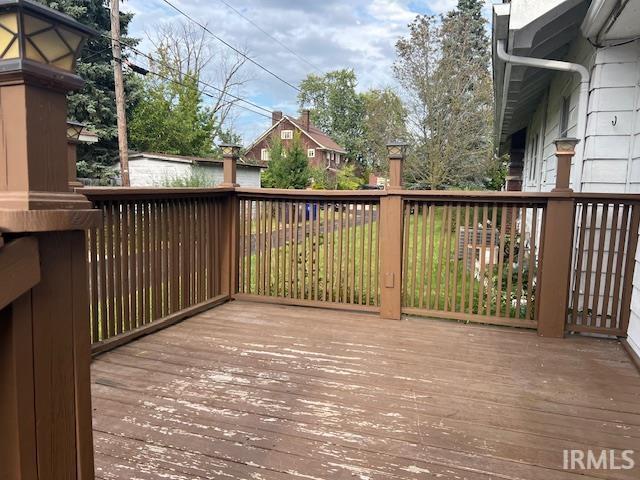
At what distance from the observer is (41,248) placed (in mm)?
893

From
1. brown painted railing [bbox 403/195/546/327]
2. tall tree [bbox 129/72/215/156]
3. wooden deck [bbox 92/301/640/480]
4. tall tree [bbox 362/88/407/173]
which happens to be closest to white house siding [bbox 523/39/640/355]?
brown painted railing [bbox 403/195/546/327]

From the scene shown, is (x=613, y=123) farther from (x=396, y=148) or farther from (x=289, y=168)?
(x=289, y=168)

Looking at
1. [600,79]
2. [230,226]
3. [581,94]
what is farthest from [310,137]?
[600,79]

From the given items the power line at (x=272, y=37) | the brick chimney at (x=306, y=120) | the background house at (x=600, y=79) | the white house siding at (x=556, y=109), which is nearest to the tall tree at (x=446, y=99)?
the white house siding at (x=556, y=109)

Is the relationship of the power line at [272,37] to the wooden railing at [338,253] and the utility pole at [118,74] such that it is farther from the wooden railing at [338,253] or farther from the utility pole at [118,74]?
the wooden railing at [338,253]

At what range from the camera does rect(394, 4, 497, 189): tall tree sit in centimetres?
1343

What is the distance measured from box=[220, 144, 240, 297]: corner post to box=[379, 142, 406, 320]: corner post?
1441 millimetres

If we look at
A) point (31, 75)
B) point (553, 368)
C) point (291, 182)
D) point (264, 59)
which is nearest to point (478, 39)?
point (291, 182)

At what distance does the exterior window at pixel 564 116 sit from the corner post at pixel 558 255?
5.91ft

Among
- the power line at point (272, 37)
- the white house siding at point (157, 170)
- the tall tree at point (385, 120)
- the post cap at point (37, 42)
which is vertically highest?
the power line at point (272, 37)

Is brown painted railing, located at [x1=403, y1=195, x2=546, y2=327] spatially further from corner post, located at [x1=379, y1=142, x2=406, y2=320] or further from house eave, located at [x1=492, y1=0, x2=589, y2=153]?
house eave, located at [x1=492, y1=0, x2=589, y2=153]

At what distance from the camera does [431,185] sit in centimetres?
1394

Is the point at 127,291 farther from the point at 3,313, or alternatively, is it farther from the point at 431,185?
the point at 431,185

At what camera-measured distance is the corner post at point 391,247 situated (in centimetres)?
373
